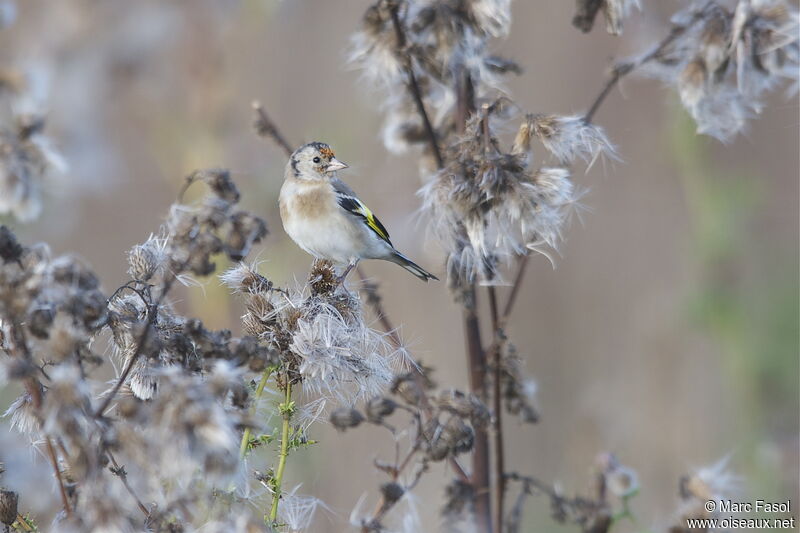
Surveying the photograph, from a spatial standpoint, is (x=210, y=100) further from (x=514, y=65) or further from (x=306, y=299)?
(x=306, y=299)

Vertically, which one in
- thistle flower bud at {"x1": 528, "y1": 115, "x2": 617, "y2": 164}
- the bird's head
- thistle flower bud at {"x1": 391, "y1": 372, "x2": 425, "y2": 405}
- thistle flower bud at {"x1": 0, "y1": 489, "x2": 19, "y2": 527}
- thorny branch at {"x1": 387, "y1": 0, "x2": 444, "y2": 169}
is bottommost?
thistle flower bud at {"x1": 0, "y1": 489, "x2": 19, "y2": 527}

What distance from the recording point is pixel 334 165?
448cm

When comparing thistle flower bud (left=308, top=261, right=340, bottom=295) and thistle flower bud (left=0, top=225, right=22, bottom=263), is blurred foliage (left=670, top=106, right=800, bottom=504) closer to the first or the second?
thistle flower bud (left=308, top=261, right=340, bottom=295)

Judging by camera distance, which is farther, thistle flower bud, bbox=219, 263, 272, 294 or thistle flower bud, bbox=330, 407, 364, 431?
thistle flower bud, bbox=219, 263, 272, 294

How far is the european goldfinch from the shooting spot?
441 cm

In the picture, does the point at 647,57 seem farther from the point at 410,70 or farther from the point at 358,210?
the point at 358,210

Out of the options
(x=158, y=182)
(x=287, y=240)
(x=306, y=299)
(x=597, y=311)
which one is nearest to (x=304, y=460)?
(x=287, y=240)

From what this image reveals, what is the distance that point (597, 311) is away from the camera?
759 centimetres

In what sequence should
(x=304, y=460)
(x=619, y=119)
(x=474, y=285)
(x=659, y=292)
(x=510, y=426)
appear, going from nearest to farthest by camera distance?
(x=474, y=285)
(x=304, y=460)
(x=659, y=292)
(x=510, y=426)
(x=619, y=119)

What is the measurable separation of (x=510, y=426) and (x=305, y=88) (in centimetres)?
347

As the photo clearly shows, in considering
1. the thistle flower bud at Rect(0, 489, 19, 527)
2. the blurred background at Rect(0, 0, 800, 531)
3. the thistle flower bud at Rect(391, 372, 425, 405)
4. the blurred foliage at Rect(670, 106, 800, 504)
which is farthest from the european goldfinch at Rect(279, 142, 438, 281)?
the thistle flower bud at Rect(0, 489, 19, 527)

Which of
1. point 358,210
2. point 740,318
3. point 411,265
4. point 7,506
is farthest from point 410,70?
point 740,318

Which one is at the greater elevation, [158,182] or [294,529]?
[158,182]

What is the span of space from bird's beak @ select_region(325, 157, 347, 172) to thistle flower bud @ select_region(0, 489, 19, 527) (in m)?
2.54
